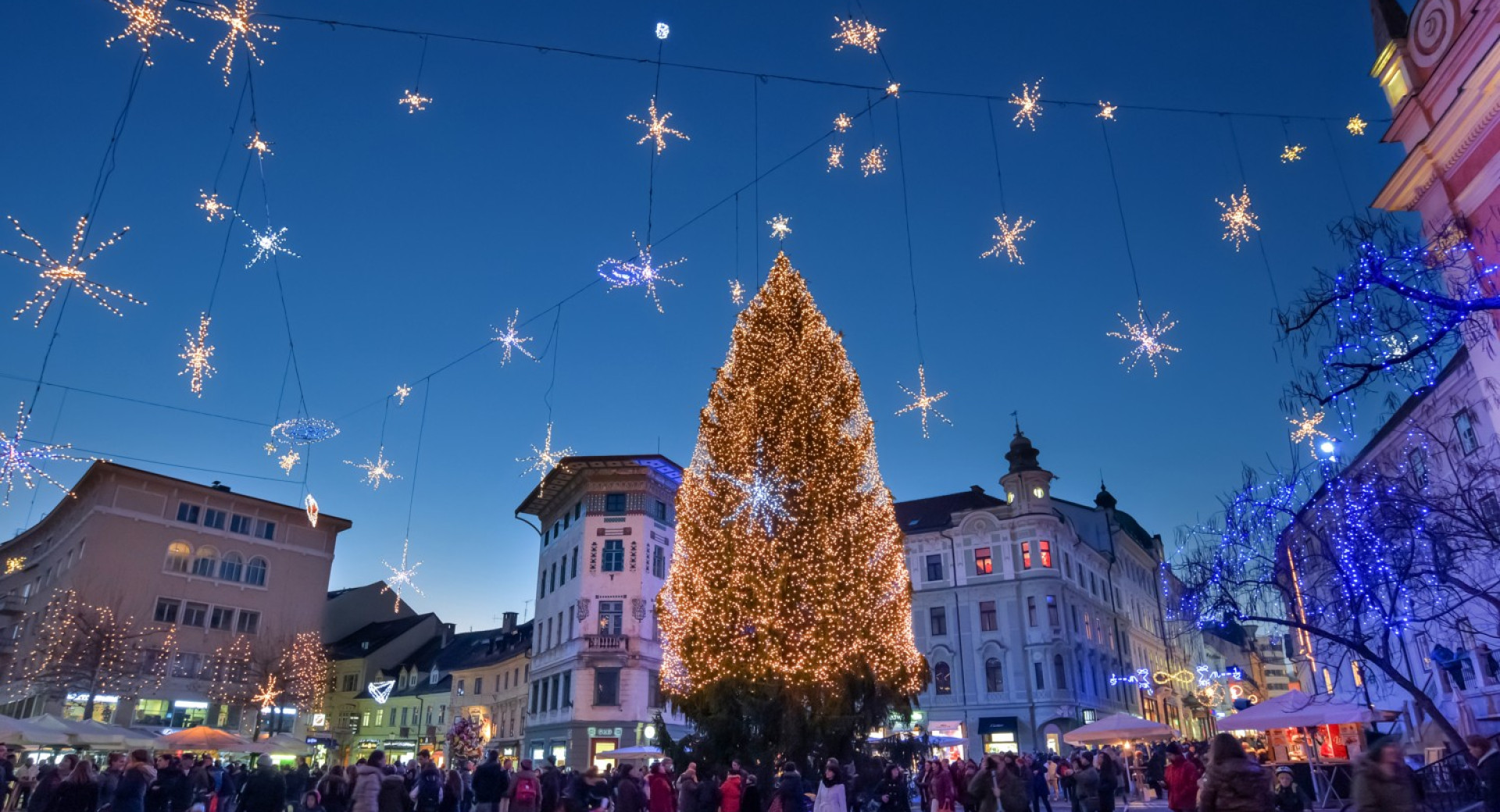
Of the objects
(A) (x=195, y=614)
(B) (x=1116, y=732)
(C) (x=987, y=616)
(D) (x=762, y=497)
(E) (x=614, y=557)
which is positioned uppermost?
(E) (x=614, y=557)

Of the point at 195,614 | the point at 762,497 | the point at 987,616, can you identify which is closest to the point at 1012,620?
the point at 987,616

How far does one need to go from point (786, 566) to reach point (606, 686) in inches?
891

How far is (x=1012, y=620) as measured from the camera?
4766 centimetres

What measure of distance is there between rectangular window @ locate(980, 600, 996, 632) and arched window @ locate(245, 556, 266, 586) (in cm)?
4022

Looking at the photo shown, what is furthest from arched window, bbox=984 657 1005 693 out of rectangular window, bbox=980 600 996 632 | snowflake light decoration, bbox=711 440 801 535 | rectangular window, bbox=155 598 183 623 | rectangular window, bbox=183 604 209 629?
rectangular window, bbox=155 598 183 623

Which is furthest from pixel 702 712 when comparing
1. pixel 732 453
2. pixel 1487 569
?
pixel 1487 569

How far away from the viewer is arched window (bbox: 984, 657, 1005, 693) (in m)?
46.8

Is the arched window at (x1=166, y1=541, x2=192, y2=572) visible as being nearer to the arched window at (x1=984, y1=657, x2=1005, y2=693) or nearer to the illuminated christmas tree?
the illuminated christmas tree

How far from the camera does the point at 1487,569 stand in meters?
22.7

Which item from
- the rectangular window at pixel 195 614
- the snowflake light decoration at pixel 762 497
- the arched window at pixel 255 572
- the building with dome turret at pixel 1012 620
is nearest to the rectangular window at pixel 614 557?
the building with dome turret at pixel 1012 620

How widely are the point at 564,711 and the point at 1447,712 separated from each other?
33049 mm

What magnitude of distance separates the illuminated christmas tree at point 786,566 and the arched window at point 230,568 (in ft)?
125

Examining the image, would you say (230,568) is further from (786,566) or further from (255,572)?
(786,566)

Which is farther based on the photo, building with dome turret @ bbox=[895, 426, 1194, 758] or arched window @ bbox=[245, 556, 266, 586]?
arched window @ bbox=[245, 556, 266, 586]
